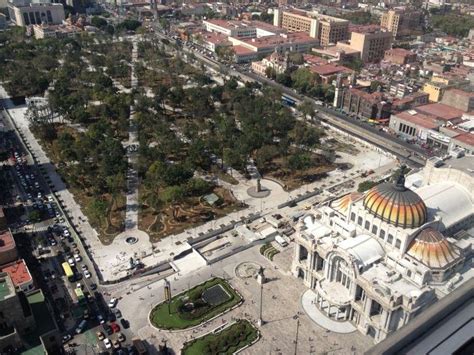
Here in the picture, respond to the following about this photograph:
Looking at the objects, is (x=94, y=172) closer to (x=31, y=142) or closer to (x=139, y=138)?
(x=139, y=138)

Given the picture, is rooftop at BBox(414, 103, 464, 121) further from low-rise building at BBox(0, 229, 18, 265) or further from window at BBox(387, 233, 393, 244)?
low-rise building at BBox(0, 229, 18, 265)

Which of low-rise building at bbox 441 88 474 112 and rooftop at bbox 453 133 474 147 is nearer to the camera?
rooftop at bbox 453 133 474 147

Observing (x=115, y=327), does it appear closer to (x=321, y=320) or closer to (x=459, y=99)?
(x=321, y=320)

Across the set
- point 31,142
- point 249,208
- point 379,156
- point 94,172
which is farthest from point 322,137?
point 31,142

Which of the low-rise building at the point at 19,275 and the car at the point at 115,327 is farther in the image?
the low-rise building at the point at 19,275

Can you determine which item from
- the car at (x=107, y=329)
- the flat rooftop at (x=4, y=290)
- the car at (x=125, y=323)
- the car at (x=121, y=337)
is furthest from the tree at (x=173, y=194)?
the flat rooftop at (x=4, y=290)

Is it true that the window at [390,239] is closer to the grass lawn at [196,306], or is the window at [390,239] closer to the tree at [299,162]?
the grass lawn at [196,306]

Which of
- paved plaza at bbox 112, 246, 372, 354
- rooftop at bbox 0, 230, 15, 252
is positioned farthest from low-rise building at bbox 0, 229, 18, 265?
paved plaza at bbox 112, 246, 372, 354
